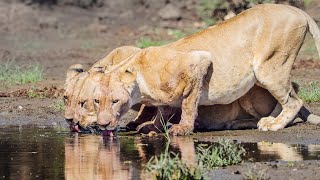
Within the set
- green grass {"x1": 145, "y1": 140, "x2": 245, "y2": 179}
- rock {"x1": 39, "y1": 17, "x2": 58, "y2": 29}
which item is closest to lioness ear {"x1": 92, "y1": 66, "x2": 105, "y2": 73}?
green grass {"x1": 145, "y1": 140, "x2": 245, "y2": 179}

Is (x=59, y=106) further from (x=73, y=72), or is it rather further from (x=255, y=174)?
(x=255, y=174)

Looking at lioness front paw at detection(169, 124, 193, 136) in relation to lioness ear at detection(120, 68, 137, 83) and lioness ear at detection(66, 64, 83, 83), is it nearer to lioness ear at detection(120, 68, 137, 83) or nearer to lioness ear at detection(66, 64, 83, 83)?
lioness ear at detection(120, 68, 137, 83)

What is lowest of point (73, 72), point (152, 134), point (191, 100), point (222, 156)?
point (222, 156)

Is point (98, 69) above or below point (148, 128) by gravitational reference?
above

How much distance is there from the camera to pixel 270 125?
11336 mm

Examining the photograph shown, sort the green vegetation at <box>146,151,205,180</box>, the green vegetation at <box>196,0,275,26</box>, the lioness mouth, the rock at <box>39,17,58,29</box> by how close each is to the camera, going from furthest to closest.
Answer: the rock at <box>39,17,58,29</box> < the green vegetation at <box>196,0,275,26</box> < the lioness mouth < the green vegetation at <box>146,151,205,180</box>

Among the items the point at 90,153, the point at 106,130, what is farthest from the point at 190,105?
the point at 90,153

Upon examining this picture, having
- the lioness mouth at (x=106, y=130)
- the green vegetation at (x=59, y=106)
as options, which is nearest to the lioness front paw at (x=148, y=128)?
the lioness mouth at (x=106, y=130)

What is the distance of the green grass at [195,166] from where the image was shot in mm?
7703

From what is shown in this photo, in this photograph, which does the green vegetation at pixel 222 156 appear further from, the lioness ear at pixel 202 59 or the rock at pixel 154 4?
the rock at pixel 154 4

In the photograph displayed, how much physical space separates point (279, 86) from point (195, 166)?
12.1 feet

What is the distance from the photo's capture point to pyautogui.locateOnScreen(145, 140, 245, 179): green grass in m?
7.70

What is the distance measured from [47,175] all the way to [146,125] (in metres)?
3.07

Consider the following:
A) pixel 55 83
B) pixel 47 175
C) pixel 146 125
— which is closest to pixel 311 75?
pixel 55 83
